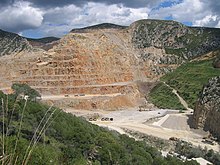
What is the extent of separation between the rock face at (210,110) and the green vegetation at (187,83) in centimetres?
2666

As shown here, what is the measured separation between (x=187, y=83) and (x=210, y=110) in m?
49.3

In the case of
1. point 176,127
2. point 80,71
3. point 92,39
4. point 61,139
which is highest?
point 92,39

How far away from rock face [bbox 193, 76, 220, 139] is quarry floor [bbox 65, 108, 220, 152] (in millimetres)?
1740

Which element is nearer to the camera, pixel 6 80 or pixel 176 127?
pixel 176 127

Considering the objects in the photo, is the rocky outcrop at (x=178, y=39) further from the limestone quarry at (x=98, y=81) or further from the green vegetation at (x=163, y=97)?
the green vegetation at (x=163, y=97)

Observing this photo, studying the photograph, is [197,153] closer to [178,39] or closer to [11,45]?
[11,45]

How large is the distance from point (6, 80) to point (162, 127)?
51.8 meters

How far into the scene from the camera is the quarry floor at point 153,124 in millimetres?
53250

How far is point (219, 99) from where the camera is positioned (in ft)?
193

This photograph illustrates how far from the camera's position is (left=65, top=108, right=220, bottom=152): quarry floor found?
175 ft

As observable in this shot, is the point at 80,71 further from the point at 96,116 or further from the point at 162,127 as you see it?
the point at 162,127

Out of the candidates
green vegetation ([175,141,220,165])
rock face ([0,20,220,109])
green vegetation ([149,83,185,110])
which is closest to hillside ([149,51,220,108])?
green vegetation ([149,83,185,110])

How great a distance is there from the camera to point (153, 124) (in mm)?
64438

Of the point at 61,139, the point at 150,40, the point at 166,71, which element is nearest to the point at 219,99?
the point at 61,139
